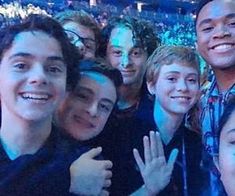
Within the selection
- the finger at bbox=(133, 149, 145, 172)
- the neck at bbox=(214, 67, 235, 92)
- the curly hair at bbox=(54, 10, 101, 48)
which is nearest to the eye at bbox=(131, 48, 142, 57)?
the curly hair at bbox=(54, 10, 101, 48)

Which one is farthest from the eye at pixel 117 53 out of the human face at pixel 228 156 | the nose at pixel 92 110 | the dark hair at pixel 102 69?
the human face at pixel 228 156

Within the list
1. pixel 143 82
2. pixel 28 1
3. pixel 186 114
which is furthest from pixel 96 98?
pixel 28 1

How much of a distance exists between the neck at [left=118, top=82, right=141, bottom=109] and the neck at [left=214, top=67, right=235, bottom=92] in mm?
307

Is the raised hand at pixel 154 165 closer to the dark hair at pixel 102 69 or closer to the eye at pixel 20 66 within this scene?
the dark hair at pixel 102 69

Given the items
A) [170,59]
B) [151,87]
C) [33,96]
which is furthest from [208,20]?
[33,96]

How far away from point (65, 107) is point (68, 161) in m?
0.22

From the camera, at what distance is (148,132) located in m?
1.55

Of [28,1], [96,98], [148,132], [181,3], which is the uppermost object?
[181,3]

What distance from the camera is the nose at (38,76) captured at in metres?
1.21

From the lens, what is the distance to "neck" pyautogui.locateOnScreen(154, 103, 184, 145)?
1.59 metres

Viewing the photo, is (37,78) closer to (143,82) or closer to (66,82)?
(66,82)

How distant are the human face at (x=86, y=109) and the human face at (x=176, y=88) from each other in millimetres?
246

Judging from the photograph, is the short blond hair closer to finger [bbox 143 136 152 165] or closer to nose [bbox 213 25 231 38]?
nose [bbox 213 25 231 38]

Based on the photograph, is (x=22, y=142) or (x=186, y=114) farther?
(x=186, y=114)
